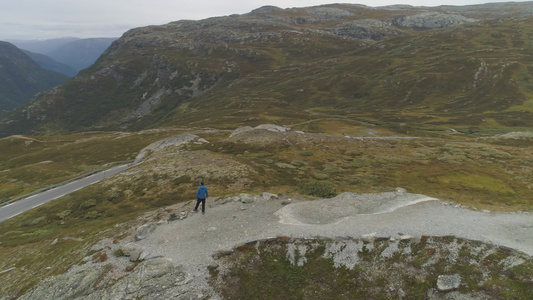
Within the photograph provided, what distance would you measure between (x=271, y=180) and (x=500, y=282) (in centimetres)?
3157

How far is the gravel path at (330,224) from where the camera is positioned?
21.3m

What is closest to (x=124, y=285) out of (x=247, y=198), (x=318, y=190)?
(x=247, y=198)

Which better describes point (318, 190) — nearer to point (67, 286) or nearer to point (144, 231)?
point (144, 231)

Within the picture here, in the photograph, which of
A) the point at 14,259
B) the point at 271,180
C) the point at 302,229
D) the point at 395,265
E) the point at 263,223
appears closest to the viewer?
the point at 395,265

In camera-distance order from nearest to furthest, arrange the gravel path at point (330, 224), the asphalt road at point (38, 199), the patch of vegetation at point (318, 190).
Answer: the gravel path at point (330, 224) → the patch of vegetation at point (318, 190) → the asphalt road at point (38, 199)

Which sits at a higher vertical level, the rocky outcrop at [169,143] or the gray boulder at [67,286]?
the gray boulder at [67,286]

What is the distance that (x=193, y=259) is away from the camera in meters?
21.4

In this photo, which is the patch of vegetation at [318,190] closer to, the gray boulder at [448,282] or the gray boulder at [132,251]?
the gray boulder at [448,282]

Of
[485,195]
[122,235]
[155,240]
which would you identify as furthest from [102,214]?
[485,195]

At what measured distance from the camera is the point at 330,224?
80.5 feet

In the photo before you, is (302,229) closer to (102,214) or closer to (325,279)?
(325,279)

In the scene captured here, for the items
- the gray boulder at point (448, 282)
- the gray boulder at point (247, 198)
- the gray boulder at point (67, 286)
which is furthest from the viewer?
the gray boulder at point (247, 198)

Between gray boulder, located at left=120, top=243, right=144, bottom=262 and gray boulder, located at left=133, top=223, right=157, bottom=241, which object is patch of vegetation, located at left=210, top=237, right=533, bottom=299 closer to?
gray boulder, located at left=120, top=243, right=144, bottom=262

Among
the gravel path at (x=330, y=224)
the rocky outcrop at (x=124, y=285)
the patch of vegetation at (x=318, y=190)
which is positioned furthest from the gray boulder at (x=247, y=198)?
the rocky outcrop at (x=124, y=285)
